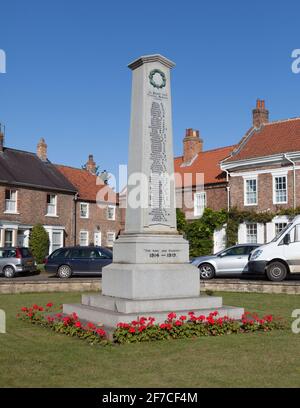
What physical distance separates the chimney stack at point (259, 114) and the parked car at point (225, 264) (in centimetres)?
1675

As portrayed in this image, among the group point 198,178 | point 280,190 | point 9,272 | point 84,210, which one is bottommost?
point 9,272

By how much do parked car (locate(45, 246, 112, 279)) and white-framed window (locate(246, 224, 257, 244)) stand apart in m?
12.3

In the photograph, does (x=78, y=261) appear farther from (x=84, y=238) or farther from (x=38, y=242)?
(x=84, y=238)

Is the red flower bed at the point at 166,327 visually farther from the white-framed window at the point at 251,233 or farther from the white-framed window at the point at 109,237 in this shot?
the white-framed window at the point at 109,237

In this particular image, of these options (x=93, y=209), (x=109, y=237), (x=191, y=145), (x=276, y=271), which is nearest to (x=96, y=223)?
(x=93, y=209)

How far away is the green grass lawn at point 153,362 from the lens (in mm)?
5820

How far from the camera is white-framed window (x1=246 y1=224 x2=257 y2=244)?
31.8m

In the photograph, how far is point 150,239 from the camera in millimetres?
9828

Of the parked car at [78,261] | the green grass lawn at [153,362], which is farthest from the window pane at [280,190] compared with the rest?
the green grass lawn at [153,362]

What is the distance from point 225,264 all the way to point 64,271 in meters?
7.37

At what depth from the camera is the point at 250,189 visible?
32250mm

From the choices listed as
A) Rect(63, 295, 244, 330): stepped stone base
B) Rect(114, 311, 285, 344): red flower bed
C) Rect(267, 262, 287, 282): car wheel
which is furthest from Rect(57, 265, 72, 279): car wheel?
Rect(114, 311, 285, 344): red flower bed
